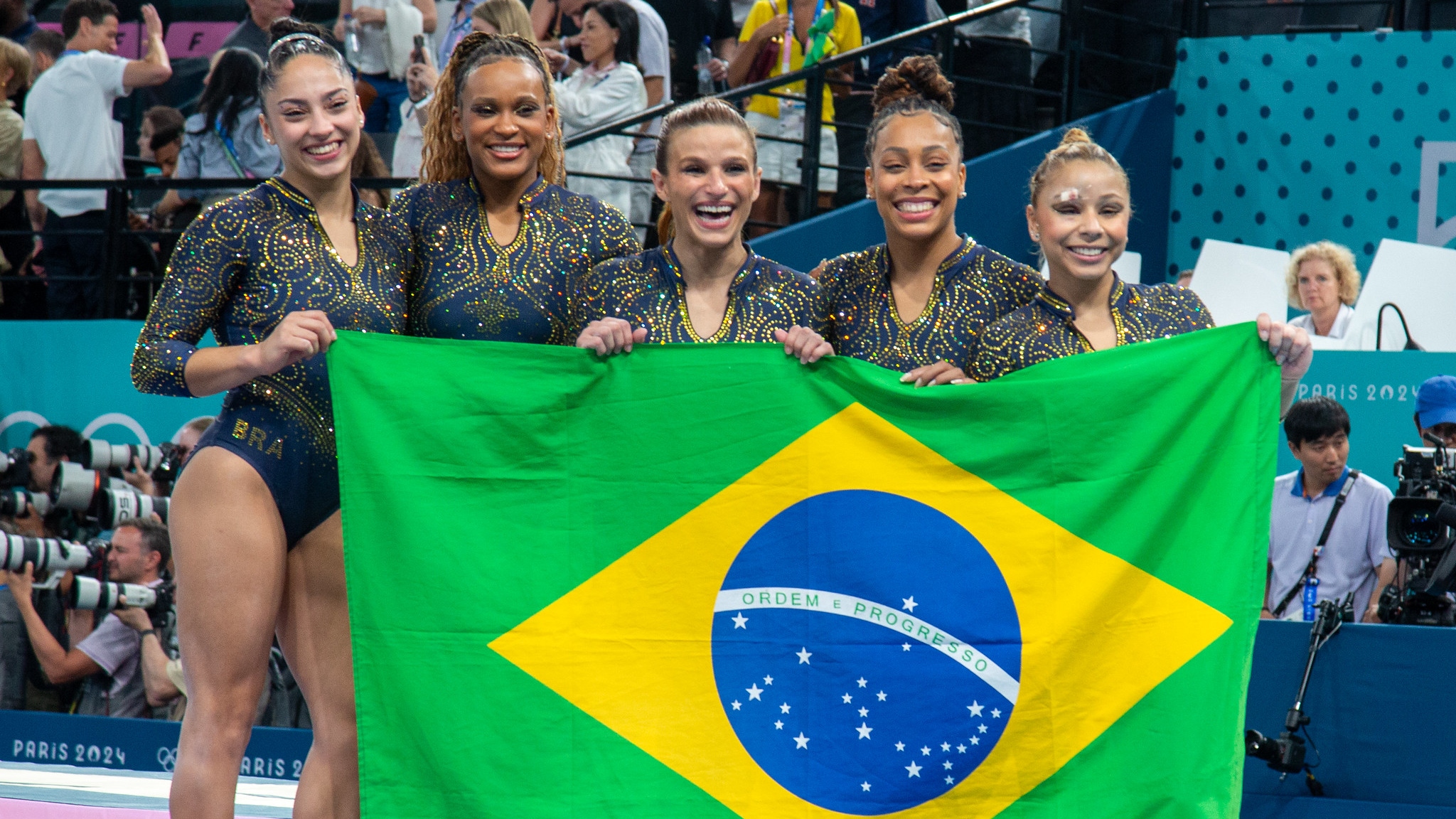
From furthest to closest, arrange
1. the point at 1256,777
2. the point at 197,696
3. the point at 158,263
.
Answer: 1. the point at 158,263
2. the point at 1256,777
3. the point at 197,696

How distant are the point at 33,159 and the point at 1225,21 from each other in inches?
264

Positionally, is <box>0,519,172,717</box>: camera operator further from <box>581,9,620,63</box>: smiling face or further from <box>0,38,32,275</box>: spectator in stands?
<box>581,9,620,63</box>: smiling face

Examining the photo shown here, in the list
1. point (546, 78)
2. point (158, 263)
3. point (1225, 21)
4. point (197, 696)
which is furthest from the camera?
point (1225, 21)

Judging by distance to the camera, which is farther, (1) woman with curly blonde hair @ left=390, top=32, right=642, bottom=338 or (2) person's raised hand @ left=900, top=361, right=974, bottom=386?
(1) woman with curly blonde hair @ left=390, top=32, right=642, bottom=338

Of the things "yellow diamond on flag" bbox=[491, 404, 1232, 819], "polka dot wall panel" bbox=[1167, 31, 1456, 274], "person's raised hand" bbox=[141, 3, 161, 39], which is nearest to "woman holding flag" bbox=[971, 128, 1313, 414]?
"yellow diamond on flag" bbox=[491, 404, 1232, 819]

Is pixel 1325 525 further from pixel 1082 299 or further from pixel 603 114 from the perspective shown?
pixel 603 114

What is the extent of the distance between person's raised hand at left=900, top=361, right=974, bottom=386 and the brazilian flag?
4cm

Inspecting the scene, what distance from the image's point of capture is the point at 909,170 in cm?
340

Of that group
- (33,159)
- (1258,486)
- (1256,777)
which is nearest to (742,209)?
(1258,486)

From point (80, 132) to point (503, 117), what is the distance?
565 centimetres

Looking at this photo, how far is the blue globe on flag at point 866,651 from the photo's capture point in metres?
3.16

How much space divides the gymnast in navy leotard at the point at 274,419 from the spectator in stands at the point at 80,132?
532cm

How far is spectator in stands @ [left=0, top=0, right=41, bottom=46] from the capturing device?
950cm

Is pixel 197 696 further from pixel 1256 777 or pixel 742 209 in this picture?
pixel 1256 777
